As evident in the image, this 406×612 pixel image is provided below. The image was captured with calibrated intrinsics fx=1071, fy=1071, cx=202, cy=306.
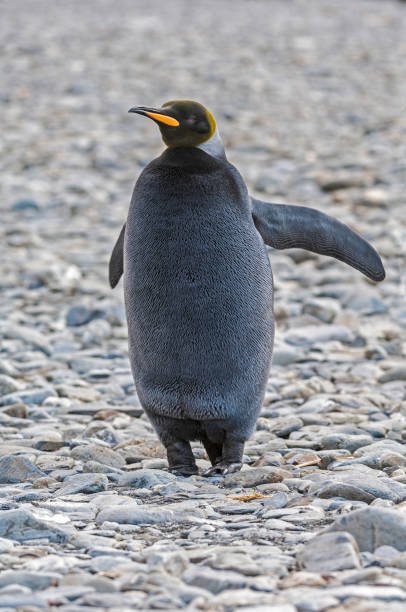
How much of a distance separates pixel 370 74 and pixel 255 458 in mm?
9519

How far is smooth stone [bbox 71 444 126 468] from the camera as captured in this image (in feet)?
10.3

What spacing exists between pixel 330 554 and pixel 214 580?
251 millimetres

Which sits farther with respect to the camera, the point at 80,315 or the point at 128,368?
the point at 80,315

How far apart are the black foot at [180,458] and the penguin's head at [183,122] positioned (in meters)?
0.88

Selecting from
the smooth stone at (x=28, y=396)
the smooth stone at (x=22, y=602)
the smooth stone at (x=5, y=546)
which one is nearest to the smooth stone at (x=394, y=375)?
the smooth stone at (x=28, y=396)

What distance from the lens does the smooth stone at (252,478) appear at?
2838 millimetres

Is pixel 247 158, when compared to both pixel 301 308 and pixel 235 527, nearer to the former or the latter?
pixel 301 308

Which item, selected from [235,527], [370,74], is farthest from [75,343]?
[370,74]

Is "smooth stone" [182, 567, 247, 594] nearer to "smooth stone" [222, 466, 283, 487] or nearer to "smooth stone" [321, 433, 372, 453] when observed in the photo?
"smooth stone" [222, 466, 283, 487]

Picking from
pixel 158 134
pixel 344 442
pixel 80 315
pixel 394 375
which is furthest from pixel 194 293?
pixel 158 134

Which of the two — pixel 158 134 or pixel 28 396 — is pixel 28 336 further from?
pixel 158 134

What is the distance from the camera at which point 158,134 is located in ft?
31.7

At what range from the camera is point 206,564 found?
203cm

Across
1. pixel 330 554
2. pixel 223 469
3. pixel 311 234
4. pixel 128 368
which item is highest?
pixel 311 234
